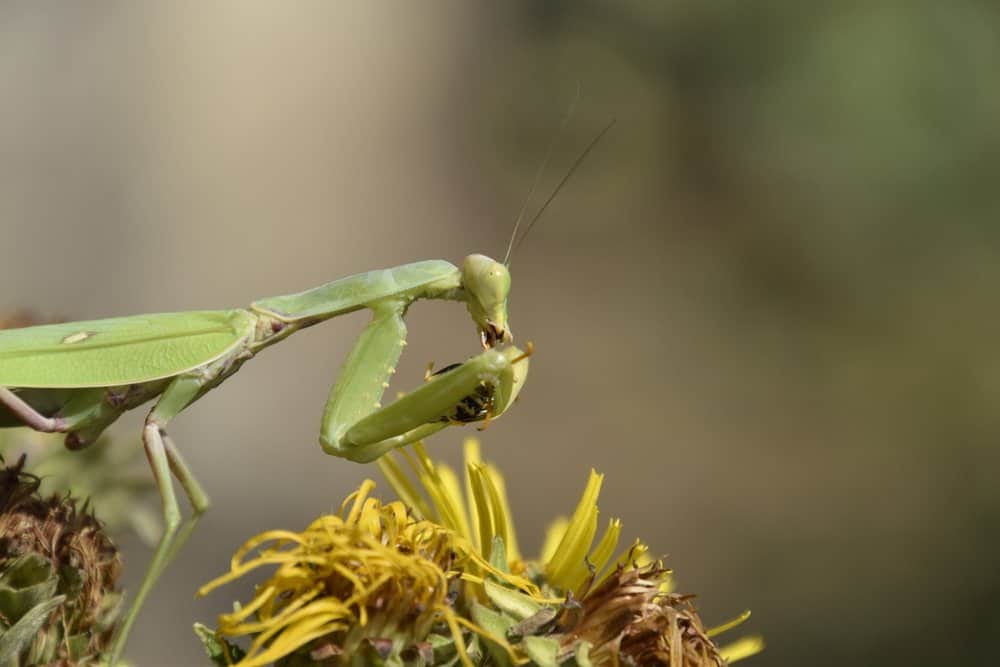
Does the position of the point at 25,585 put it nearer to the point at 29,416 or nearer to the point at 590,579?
the point at 29,416

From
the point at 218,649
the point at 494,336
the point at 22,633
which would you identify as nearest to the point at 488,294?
the point at 494,336

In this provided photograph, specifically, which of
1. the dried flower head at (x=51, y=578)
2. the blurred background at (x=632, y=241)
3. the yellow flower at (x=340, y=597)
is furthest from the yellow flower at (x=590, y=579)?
the blurred background at (x=632, y=241)

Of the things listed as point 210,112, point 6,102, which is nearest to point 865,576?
point 210,112

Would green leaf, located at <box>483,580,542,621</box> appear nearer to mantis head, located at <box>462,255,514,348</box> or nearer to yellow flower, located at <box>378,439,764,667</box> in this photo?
yellow flower, located at <box>378,439,764,667</box>

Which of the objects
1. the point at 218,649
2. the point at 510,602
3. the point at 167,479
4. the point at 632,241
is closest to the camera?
the point at 218,649

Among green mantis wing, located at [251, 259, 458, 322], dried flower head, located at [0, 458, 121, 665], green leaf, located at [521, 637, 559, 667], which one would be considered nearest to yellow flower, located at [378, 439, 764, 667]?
green leaf, located at [521, 637, 559, 667]

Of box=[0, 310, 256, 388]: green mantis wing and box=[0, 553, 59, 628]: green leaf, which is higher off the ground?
box=[0, 310, 256, 388]: green mantis wing

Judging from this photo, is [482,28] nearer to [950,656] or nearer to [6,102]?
[6,102]
